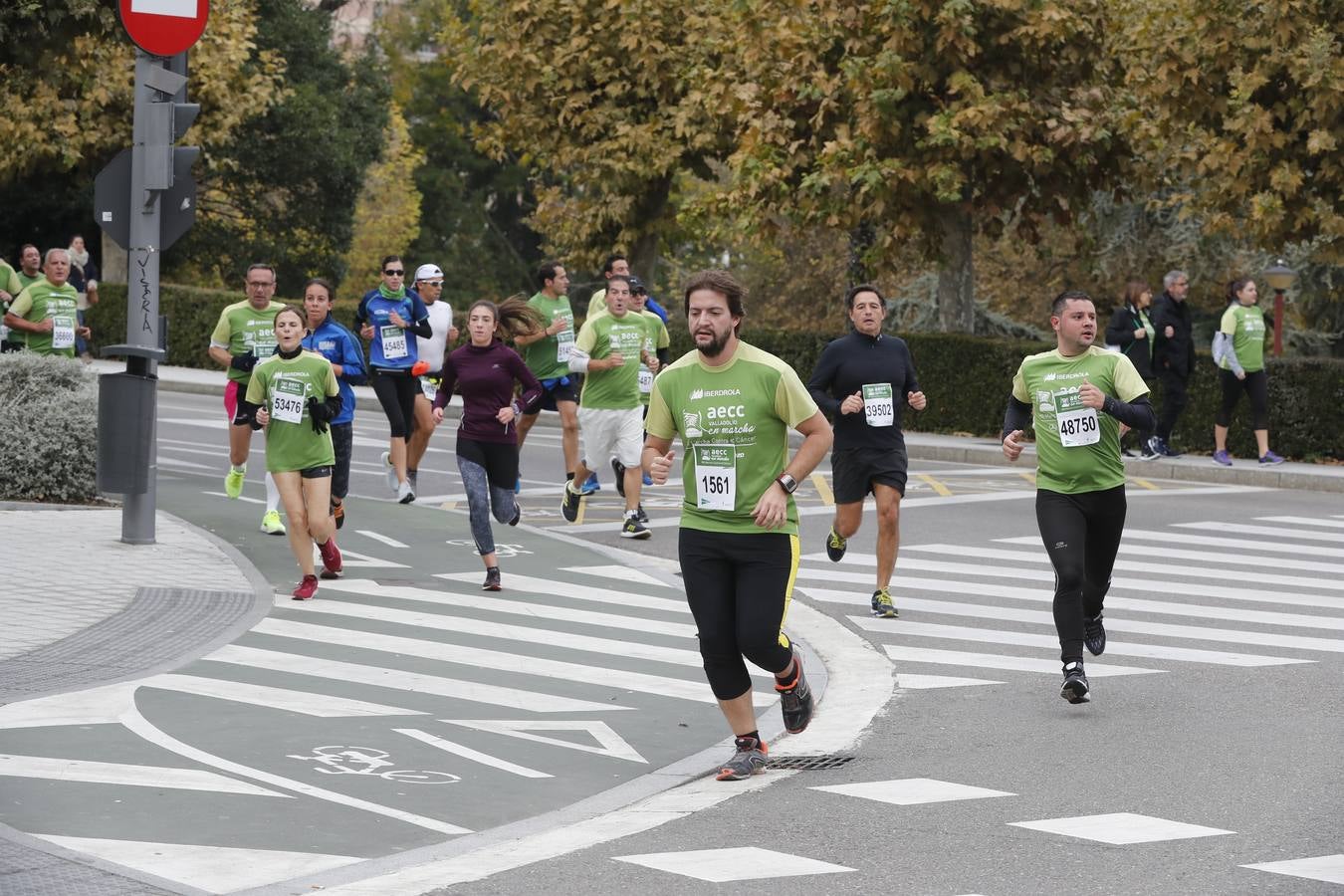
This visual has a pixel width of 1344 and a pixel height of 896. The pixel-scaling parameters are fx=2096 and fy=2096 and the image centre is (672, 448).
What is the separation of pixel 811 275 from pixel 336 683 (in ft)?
142

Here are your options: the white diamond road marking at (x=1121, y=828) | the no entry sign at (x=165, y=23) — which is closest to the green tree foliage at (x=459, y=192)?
the no entry sign at (x=165, y=23)

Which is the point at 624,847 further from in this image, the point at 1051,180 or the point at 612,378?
the point at 1051,180

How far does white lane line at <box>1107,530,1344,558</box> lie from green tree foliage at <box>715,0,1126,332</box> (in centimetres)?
910

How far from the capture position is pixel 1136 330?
22.5 meters

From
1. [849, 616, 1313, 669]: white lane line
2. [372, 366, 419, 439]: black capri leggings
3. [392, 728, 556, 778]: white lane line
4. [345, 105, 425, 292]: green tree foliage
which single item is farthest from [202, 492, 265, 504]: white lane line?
[345, 105, 425, 292]: green tree foliage

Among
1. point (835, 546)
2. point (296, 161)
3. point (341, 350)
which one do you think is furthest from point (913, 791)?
point (296, 161)

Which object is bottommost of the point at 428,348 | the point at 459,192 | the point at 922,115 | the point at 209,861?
the point at 209,861

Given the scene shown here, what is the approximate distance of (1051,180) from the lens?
88.2ft

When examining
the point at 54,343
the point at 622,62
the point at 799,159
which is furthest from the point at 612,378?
the point at 622,62

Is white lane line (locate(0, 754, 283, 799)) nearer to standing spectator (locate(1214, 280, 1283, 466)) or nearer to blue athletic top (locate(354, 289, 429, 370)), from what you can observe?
blue athletic top (locate(354, 289, 429, 370))

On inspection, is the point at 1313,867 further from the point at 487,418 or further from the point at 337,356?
the point at 337,356

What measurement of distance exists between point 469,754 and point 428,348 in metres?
9.75

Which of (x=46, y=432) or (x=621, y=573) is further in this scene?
(x=46, y=432)

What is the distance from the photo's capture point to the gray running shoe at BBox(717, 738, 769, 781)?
7.94m
